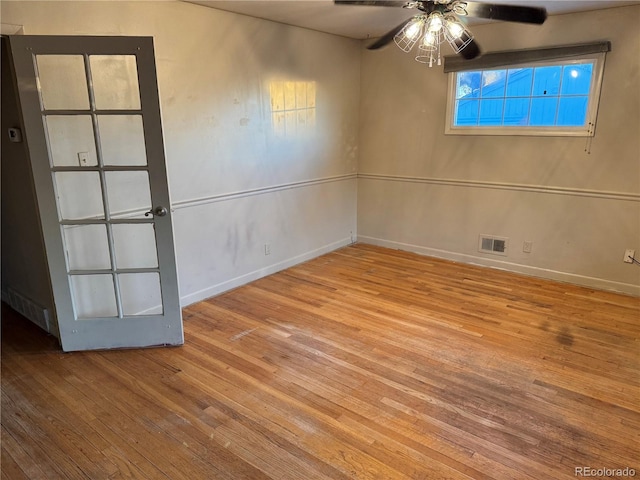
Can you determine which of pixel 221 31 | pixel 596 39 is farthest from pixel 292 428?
pixel 596 39

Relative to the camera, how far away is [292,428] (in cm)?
209

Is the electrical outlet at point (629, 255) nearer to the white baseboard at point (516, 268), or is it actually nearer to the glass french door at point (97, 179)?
the white baseboard at point (516, 268)

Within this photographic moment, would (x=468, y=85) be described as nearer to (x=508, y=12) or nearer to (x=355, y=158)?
(x=355, y=158)

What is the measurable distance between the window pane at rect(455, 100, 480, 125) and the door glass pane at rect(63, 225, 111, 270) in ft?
11.5

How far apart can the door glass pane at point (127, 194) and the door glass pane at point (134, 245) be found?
105 mm

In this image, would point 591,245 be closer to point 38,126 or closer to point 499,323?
point 499,323

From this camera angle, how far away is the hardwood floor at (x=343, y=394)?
6.22 feet

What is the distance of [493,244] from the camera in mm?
4398

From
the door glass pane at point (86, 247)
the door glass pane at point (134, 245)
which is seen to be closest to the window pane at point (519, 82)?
the door glass pane at point (134, 245)

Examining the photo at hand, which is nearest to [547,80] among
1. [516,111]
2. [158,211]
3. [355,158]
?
[516,111]

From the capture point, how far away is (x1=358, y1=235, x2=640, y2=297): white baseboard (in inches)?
149

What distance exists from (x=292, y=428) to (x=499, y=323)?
6.20 ft

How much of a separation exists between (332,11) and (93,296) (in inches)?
114

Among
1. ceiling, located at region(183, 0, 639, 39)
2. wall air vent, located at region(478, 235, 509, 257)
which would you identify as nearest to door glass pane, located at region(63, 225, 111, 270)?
ceiling, located at region(183, 0, 639, 39)
